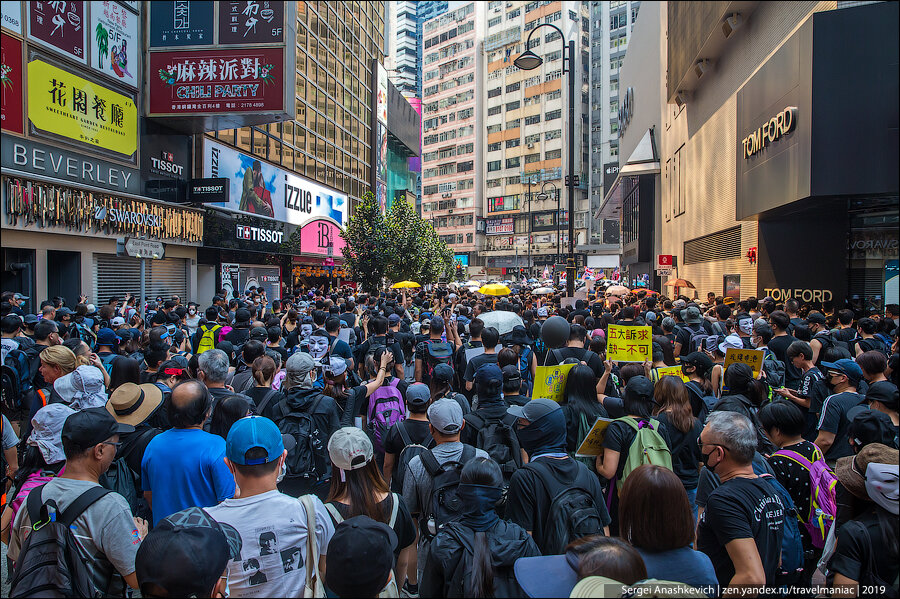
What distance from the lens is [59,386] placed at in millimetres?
4543

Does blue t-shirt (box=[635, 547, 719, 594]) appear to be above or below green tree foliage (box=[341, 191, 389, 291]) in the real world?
below

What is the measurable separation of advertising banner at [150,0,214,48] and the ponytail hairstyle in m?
20.5

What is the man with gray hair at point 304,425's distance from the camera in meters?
4.59

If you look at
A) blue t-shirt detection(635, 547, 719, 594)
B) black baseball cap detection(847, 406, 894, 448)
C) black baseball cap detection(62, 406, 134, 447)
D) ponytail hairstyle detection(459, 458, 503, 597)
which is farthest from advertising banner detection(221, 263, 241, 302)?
blue t-shirt detection(635, 547, 719, 594)

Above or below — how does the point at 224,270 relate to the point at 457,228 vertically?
below

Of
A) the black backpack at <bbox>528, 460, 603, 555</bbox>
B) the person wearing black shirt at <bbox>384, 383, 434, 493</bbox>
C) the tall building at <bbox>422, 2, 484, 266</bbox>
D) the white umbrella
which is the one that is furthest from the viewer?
the tall building at <bbox>422, 2, 484, 266</bbox>

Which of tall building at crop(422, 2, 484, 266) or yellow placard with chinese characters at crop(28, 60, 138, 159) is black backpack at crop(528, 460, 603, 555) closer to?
yellow placard with chinese characters at crop(28, 60, 138, 159)

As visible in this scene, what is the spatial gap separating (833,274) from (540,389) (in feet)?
44.3

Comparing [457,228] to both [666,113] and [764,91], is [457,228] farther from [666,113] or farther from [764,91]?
[764,91]

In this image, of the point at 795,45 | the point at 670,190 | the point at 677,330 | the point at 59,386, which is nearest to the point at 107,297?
the point at 59,386

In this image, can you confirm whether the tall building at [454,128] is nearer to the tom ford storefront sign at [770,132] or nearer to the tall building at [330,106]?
the tall building at [330,106]

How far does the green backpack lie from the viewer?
3.79 m

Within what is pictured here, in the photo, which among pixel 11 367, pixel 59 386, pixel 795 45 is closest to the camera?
pixel 59 386

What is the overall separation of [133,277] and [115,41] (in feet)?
24.7
